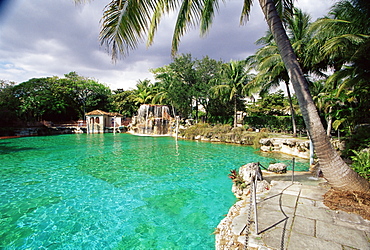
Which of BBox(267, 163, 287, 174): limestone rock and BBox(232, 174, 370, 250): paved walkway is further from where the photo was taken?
BBox(267, 163, 287, 174): limestone rock

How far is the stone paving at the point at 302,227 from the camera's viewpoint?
246cm

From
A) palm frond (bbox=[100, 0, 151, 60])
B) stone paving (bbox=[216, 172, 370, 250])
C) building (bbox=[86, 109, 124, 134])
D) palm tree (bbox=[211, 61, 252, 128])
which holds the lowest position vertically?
stone paving (bbox=[216, 172, 370, 250])

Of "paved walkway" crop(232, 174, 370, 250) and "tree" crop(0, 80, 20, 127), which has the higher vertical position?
"tree" crop(0, 80, 20, 127)

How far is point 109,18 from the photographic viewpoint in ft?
12.7

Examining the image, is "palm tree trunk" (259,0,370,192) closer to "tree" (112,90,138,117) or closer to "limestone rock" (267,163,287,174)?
"limestone rock" (267,163,287,174)

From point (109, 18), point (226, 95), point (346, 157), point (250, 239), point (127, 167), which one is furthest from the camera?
point (226, 95)

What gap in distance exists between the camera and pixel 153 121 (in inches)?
1195

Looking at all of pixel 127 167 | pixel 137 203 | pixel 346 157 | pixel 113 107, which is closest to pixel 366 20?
pixel 346 157

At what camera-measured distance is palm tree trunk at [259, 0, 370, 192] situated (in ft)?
11.6

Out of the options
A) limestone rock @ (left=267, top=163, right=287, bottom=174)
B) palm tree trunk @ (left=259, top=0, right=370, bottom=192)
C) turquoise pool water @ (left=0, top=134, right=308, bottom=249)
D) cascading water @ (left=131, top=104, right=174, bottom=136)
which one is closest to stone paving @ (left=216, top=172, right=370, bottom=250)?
palm tree trunk @ (left=259, top=0, right=370, bottom=192)

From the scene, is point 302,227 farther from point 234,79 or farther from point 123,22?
point 234,79

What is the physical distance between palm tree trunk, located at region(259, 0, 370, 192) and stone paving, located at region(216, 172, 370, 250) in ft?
2.13

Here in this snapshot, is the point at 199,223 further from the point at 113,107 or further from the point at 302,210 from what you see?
the point at 113,107

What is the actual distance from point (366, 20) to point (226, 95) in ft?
63.6
